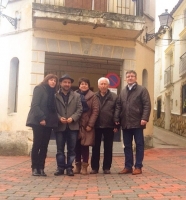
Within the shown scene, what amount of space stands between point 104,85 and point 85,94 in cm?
41

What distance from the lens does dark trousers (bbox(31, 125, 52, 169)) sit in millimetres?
6254

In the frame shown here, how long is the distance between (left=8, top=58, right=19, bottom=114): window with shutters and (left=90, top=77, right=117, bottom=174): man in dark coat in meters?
4.91

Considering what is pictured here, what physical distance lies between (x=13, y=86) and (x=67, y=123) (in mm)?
5128

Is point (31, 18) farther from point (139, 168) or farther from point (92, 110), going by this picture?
point (139, 168)

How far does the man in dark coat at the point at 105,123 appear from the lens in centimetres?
663

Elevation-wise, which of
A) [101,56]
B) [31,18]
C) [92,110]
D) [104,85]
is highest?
[31,18]

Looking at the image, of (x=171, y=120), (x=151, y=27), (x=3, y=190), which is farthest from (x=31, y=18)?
(x=171, y=120)

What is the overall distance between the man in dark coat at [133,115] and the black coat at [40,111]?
1.25 metres

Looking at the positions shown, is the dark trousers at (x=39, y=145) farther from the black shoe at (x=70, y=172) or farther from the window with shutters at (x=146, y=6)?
the window with shutters at (x=146, y=6)

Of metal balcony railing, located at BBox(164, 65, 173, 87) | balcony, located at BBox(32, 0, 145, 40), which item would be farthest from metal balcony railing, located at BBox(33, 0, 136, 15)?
metal balcony railing, located at BBox(164, 65, 173, 87)

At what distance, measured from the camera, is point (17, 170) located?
23.4 feet

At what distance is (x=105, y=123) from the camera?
661cm

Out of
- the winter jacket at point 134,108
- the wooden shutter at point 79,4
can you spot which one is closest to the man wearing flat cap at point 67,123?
the winter jacket at point 134,108

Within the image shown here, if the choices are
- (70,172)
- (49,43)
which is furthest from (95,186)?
(49,43)
